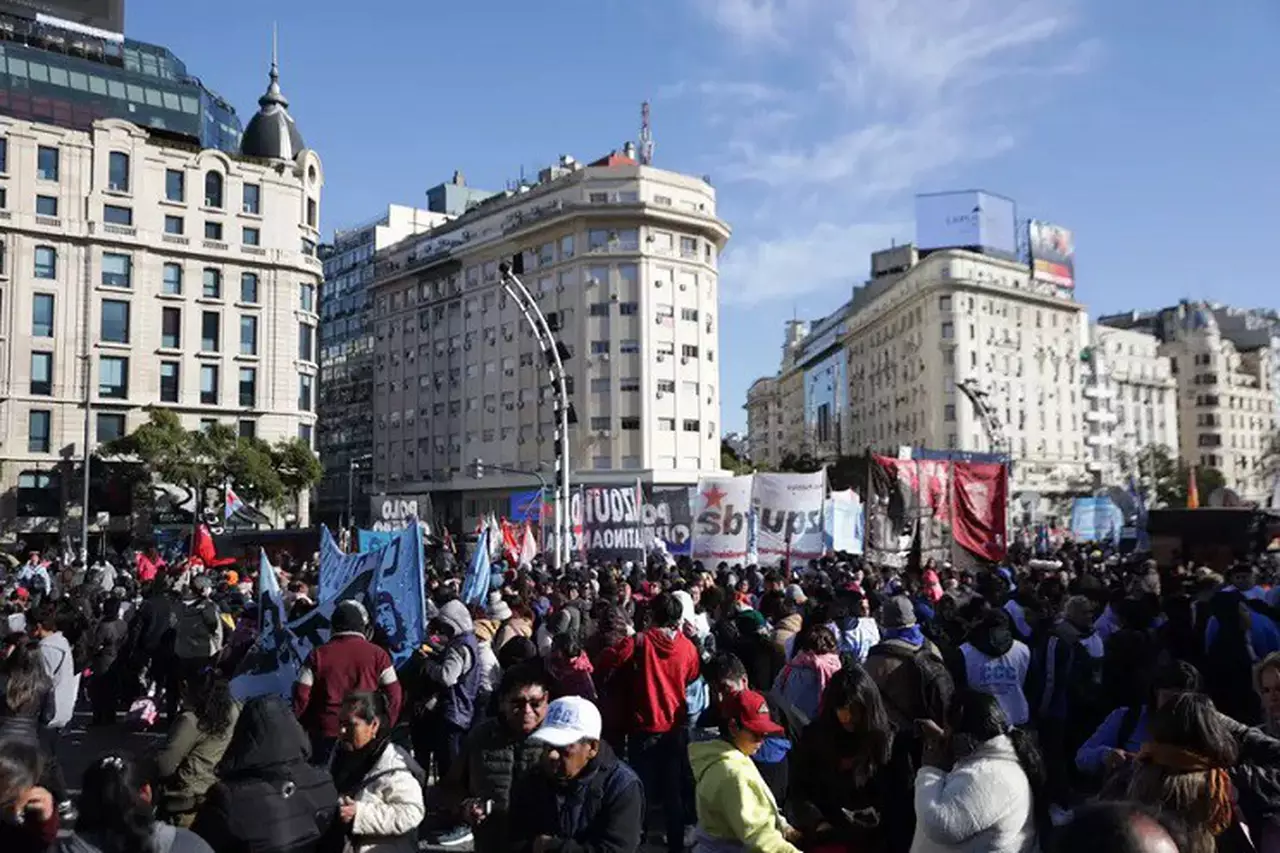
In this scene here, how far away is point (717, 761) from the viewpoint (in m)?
4.67

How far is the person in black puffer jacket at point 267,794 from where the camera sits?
14.3 ft

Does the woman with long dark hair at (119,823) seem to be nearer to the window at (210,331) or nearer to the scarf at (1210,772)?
the scarf at (1210,772)

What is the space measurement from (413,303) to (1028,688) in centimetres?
7660

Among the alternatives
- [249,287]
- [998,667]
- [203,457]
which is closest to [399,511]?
[998,667]

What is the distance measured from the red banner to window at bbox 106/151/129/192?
174 ft

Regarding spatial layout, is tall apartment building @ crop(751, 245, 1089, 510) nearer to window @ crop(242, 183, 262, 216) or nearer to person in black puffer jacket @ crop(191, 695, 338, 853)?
window @ crop(242, 183, 262, 216)

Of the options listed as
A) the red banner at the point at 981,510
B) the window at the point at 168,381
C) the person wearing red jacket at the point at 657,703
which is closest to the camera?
the person wearing red jacket at the point at 657,703

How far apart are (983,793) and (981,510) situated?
14.7 m

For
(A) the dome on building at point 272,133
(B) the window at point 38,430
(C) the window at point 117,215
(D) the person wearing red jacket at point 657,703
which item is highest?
(A) the dome on building at point 272,133

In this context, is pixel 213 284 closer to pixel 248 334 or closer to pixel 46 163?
pixel 248 334

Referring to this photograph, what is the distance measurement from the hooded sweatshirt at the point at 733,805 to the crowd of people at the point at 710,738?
11 mm

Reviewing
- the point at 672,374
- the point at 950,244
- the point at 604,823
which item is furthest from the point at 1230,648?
the point at 950,244

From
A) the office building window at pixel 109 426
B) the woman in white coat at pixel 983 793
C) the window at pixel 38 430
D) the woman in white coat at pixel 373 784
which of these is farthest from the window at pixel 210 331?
the woman in white coat at pixel 983 793

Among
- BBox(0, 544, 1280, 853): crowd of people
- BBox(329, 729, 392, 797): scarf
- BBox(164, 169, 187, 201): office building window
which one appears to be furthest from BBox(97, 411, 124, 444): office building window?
BBox(329, 729, 392, 797): scarf
